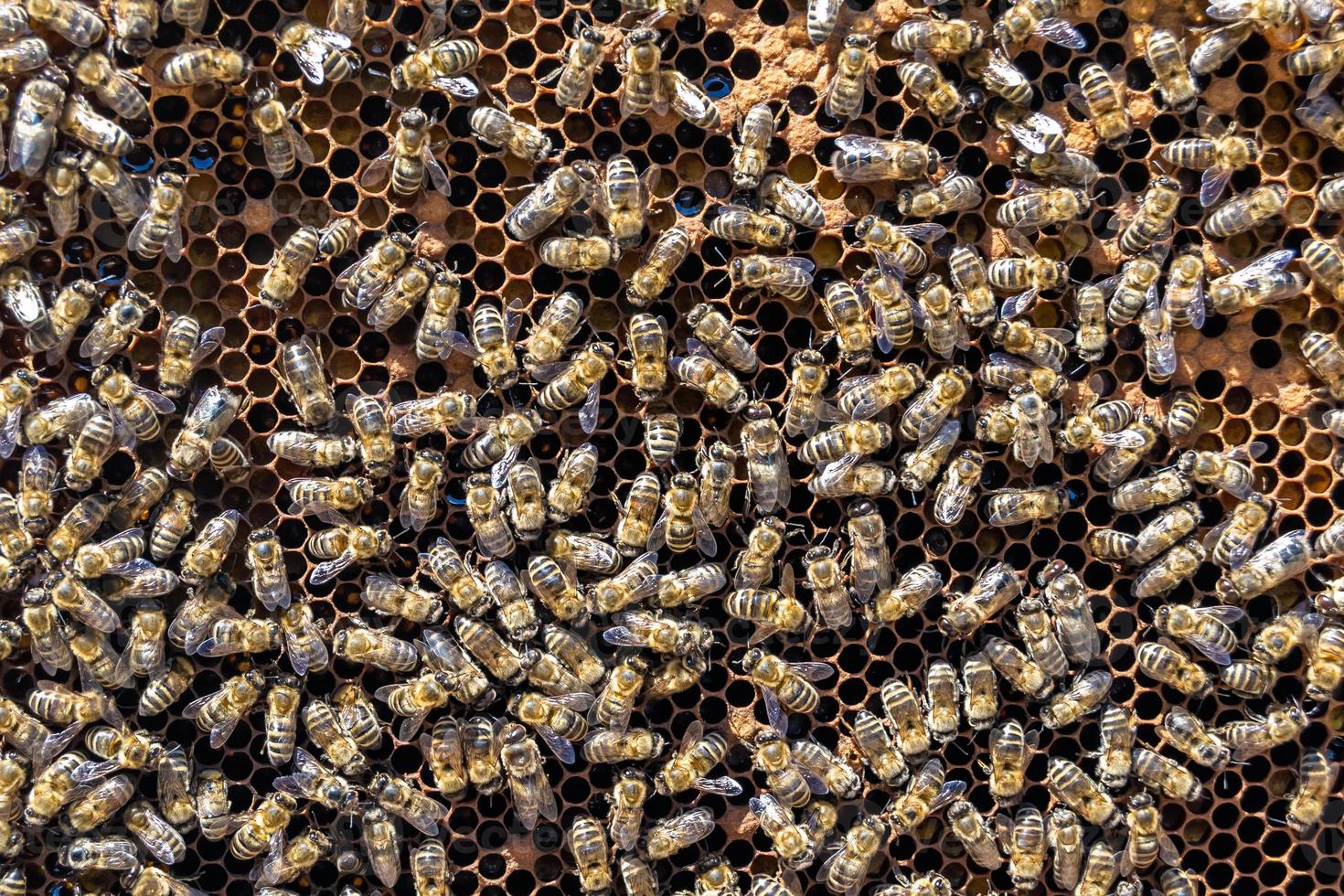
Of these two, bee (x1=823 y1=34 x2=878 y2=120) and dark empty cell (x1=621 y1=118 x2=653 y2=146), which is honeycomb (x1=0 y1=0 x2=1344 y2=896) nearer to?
dark empty cell (x1=621 y1=118 x2=653 y2=146)

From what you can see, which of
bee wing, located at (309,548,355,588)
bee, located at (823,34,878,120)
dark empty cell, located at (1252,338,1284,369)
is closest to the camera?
bee, located at (823,34,878,120)

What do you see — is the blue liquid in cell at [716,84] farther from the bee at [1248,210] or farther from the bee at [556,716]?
the bee at [556,716]

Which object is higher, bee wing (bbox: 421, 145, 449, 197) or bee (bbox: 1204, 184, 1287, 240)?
bee (bbox: 1204, 184, 1287, 240)

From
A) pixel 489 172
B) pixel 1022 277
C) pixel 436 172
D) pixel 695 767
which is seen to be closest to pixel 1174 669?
pixel 1022 277

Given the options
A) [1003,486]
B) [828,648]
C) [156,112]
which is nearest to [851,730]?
[828,648]

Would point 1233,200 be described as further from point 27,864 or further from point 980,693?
point 27,864

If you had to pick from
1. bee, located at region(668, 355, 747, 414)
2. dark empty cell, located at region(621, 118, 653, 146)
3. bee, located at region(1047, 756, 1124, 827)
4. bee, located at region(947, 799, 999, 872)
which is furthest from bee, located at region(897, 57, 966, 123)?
bee, located at region(947, 799, 999, 872)
